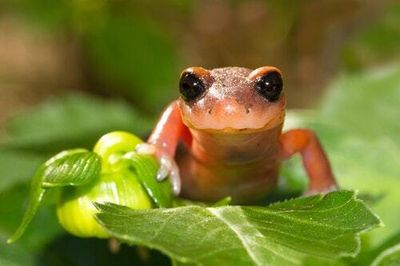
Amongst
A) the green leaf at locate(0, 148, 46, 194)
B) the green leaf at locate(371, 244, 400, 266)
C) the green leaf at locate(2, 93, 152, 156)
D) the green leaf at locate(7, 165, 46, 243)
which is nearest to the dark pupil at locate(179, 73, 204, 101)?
the green leaf at locate(7, 165, 46, 243)

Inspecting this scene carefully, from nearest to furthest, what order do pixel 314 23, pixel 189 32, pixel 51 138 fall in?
pixel 51 138, pixel 314 23, pixel 189 32

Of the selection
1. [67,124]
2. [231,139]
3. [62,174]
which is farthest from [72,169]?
[67,124]

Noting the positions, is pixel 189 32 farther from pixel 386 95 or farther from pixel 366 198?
pixel 366 198

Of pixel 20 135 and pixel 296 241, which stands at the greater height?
pixel 296 241

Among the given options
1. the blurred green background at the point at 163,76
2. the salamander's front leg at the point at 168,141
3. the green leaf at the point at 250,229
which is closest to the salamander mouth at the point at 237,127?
the salamander's front leg at the point at 168,141

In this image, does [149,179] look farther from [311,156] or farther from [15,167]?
[15,167]

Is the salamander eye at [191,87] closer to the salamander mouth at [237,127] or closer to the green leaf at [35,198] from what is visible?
the salamander mouth at [237,127]

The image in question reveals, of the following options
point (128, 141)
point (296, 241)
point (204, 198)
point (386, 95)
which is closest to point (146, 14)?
point (386, 95)

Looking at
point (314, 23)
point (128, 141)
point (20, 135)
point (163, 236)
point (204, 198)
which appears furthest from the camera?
point (314, 23)
